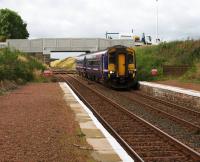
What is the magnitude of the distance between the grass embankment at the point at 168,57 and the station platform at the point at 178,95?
27.9 feet

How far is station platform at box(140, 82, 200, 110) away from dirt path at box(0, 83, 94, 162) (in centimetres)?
637

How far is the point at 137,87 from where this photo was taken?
36875mm

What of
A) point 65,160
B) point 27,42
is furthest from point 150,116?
point 27,42

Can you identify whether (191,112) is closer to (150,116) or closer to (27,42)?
(150,116)

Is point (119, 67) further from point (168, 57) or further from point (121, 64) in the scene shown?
point (168, 57)

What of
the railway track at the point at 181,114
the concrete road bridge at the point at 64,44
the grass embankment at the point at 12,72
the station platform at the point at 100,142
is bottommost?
the railway track at the point at 181,114

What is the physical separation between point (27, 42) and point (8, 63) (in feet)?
143

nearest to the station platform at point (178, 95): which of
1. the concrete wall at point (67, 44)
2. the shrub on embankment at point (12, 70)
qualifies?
the shrub on embankment at point (12, 70)

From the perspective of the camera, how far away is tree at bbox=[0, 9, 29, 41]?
116 metres

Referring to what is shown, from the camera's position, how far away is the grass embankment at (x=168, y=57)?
143ft

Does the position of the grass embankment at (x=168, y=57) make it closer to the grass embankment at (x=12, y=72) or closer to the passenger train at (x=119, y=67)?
the passenger train at (x=119, y=67)

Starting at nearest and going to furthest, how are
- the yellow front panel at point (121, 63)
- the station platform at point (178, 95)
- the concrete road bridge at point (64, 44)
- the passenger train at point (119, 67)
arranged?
the station platform at point (178, 95)
the passenger train at point (119, 67)
the yellow front panel at point (121, 63)
the concrete road bridge at point (64, 44)

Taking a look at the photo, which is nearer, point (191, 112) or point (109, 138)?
point (109, 138)

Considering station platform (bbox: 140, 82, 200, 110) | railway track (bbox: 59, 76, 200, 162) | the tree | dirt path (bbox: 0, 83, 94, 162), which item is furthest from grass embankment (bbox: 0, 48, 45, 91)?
the tree
